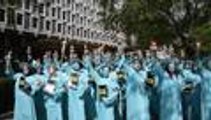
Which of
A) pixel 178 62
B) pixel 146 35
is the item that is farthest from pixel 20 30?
pixel 178 62

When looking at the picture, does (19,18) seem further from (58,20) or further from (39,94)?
(39,94)

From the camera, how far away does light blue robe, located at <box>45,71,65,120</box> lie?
15.3 metres

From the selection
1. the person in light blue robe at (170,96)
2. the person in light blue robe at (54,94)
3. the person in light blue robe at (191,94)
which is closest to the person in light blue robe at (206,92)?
the person in light blue robe at (191,94)

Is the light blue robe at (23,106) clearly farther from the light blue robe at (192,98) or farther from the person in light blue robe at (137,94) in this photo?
the light blue robe at (192,98)

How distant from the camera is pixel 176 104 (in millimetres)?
15266

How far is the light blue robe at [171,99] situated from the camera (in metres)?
15.0

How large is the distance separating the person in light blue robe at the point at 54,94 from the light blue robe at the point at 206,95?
290 centimetres

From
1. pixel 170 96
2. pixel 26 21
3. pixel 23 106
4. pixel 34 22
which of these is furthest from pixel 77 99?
pixel 34 22

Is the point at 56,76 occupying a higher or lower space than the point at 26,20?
lower

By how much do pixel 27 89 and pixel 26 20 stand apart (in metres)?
58.9

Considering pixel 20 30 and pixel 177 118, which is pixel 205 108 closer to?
pixel 177 118

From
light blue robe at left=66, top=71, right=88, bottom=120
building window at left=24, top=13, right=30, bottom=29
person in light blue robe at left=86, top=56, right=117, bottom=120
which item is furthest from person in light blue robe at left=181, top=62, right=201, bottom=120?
building window at left=24, top=13, right=30, bottom=29

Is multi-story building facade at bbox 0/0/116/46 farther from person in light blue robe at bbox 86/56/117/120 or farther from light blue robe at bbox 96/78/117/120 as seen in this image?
light blue robe at bbox 96/78/117/120

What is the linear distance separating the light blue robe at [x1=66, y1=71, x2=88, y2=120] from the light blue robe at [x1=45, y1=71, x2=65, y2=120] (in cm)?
20
